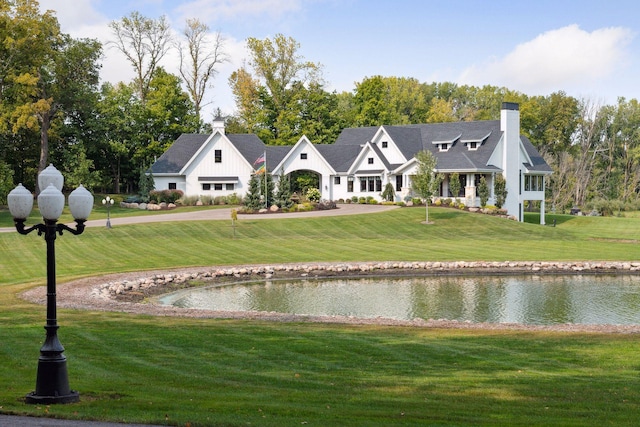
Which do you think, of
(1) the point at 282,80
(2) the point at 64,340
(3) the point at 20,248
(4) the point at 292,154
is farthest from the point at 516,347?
(1) the point at 282,80

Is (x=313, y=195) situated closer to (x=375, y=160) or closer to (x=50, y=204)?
(x=375, y=160)

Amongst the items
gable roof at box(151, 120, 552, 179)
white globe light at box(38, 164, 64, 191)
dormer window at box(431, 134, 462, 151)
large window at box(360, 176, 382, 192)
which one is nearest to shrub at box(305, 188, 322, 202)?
gable roof at box(151, 120, 552, 179)

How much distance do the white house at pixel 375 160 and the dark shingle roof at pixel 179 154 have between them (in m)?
0.08

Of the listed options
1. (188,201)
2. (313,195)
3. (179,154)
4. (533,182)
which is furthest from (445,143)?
(179,154)

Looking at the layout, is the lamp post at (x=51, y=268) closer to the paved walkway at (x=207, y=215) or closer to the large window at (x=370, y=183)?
the paved walkway at (x=207, y=215)

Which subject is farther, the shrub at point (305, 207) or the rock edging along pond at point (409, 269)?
the shrub at point (305, 207)

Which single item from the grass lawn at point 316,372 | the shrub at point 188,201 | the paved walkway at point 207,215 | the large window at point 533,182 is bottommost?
the grass lawn at point 316,372

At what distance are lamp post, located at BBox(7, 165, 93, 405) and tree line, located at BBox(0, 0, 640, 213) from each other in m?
43.6

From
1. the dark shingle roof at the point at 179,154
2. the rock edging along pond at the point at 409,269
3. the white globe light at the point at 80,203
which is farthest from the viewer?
the dark shingle roof at the point at 179,154

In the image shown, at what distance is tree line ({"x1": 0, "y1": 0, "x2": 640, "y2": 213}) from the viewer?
53.9 m

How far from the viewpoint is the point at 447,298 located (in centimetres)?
2534

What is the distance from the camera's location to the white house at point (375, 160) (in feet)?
198

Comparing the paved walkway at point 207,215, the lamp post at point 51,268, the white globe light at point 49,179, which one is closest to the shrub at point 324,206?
the paved walkway at point 207,215

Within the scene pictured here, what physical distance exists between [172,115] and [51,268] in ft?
206
